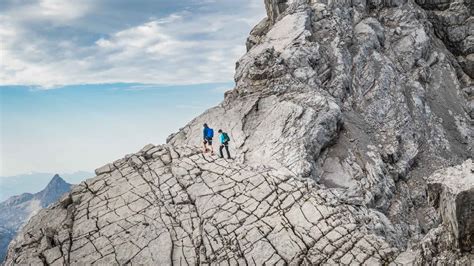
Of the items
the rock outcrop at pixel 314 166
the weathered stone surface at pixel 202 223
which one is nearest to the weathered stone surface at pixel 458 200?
→ the rock outcrop at pixel 314 166

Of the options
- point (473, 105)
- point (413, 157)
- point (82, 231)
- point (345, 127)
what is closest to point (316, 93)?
point (345, 127)

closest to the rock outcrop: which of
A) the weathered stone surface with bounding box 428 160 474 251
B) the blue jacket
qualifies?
the weathered stone surface with bounding box 428 160 474 251

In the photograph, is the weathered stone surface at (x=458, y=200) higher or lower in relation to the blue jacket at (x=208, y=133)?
lower

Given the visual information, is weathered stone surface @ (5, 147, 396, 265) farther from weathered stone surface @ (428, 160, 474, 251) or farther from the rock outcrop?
weathered stone surface @ (428, 160, 474, 251)

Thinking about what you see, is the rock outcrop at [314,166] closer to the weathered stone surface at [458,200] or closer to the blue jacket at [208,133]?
the weathered stone surface at [458,200]

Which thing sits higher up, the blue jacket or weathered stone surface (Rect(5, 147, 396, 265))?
the blue jacket

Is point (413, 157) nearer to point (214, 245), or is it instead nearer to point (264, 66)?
point (264, 66)

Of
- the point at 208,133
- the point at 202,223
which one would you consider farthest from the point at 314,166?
the point at 202,223

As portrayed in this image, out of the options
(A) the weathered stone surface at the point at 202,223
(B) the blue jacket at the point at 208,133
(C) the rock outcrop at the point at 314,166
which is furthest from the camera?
(B) the blue jacket at the point at 208,133

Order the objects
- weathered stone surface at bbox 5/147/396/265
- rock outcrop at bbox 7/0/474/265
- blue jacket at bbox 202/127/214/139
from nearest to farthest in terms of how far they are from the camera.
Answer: weathered stone surface at bbox 5/147/396/265 < rock outcrop at bbox 7/0/474/265 < blue jacket at bbox 202/127/214/139
